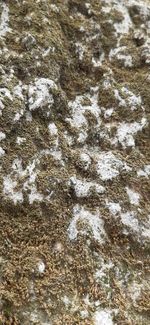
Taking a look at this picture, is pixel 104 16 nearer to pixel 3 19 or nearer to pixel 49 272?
pixel 3 19

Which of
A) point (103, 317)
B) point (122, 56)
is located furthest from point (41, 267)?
point (122, 56)

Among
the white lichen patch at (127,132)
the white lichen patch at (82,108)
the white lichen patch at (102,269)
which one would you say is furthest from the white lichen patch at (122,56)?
the white lichen patch at (102,269)

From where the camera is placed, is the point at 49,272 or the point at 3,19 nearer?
the point at 49,272

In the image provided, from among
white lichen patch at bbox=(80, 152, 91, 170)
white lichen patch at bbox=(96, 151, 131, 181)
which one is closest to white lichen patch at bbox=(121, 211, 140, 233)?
white lichen patch at bbox=(96, 151, 131, 181)

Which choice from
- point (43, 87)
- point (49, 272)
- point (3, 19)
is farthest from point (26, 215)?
point (3, 19)

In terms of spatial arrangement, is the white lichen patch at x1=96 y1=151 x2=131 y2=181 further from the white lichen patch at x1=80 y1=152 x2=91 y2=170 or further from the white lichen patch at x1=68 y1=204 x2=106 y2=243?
the white lichen patch at x1=68 y1=204 x2=106 y2=243

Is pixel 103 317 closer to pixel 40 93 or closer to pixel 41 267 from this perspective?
pixel 41 267
